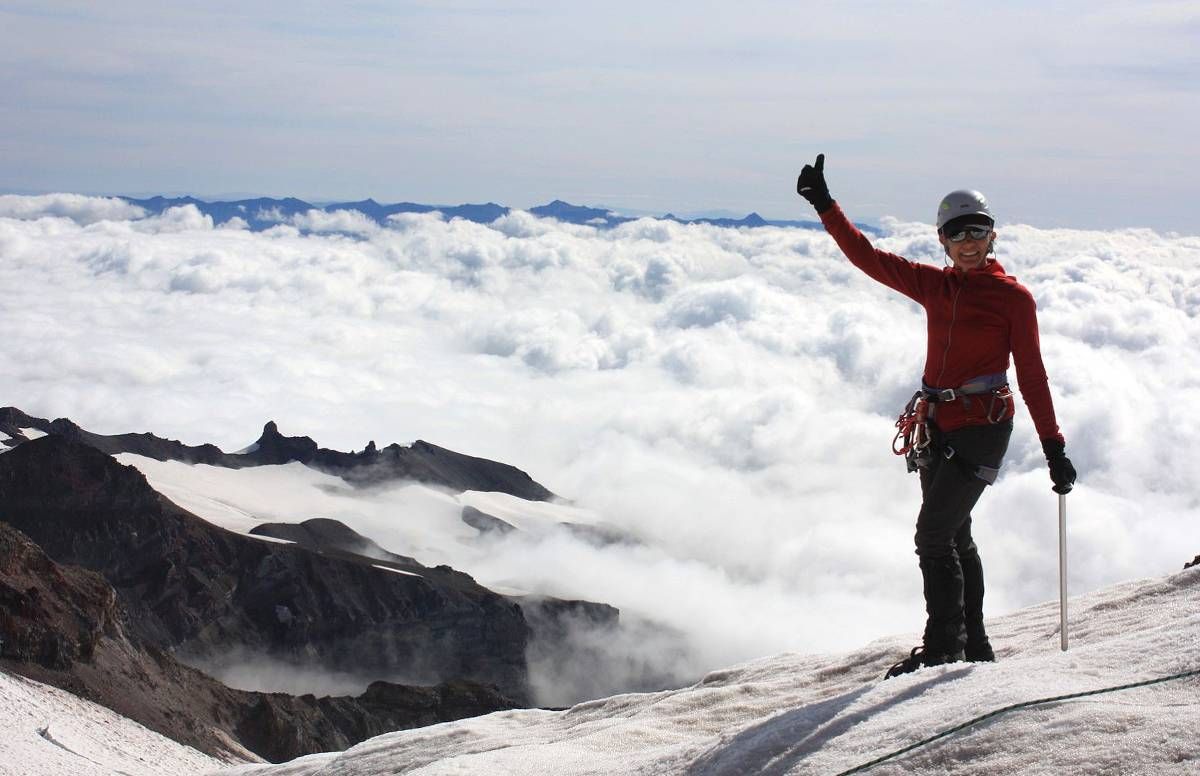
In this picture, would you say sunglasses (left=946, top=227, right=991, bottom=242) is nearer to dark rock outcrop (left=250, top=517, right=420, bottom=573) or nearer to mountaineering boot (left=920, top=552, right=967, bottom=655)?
mountaineering boot (left=920, top=552, right=967, bottom=655)

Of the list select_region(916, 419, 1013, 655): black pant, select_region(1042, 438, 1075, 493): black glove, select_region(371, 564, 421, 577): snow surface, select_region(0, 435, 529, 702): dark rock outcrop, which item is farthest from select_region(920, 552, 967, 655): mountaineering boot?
select_region(371, 564, 421, 577): snow surface

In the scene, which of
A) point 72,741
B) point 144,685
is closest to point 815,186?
point 72,741

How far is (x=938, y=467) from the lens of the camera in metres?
10.1

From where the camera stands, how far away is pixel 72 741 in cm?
3872

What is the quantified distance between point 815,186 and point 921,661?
450 centimetres

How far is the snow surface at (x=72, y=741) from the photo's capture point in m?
32.5

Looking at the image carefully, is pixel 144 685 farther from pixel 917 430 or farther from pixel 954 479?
pixel 954 479

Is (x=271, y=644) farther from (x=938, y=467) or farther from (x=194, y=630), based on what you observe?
(x=938, y=467)

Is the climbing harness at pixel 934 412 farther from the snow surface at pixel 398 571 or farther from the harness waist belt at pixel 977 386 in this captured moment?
the snow surface at pixel 398 571

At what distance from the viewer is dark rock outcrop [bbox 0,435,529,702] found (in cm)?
13300

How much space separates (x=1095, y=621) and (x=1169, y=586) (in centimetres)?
123

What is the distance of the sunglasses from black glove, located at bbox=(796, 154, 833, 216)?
1.11m

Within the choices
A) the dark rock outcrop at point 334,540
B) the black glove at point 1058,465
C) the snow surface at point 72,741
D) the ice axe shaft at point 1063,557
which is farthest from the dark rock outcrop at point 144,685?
the dark rock outcrop at point 334,540

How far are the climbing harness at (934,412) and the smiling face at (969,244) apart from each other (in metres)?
1.02
